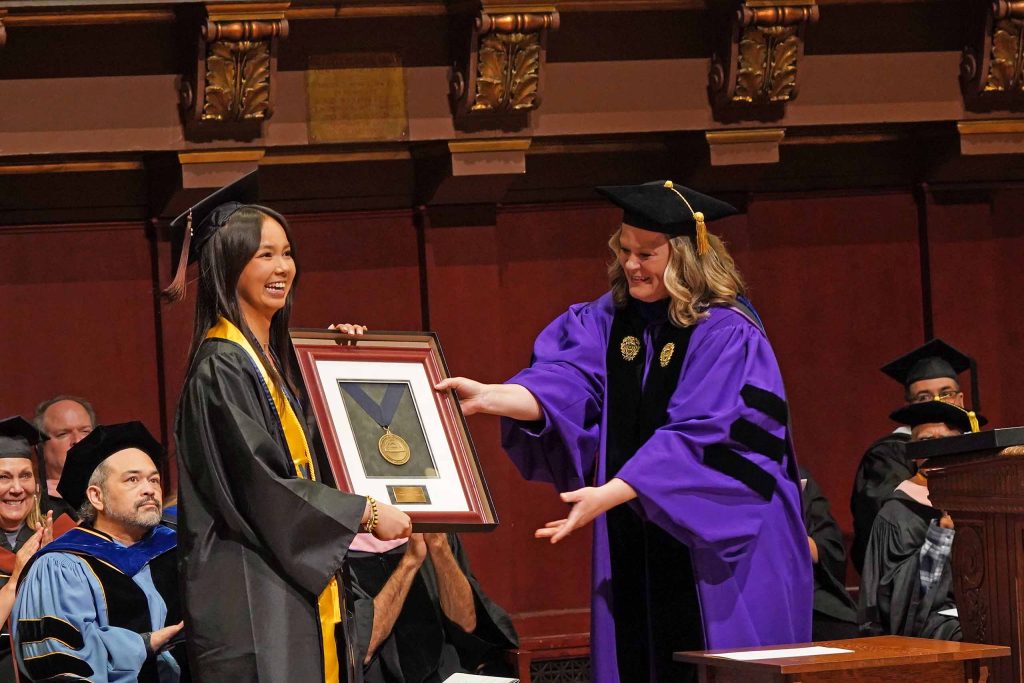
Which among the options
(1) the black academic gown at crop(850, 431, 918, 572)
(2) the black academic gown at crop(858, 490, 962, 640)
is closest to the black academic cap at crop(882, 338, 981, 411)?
(1) the black academic gown at crop(850, 431, 918, 572)

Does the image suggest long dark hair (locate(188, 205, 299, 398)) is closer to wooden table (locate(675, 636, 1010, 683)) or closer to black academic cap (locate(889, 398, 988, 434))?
wooden table (locate(675, 636, 1010, 683))

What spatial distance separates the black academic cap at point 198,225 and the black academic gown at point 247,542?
32 centimetres

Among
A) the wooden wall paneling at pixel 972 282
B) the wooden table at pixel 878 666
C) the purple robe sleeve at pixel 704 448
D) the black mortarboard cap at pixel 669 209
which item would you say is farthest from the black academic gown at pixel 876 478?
the wooden table at pixel 878 666

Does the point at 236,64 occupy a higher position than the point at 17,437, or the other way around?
the point at 236,64

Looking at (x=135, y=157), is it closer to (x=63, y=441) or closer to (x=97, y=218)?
(x=97, y=218)

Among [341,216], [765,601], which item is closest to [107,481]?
[341,216]

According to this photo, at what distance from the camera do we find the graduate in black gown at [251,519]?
3.73 meters

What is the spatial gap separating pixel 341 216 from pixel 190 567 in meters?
2.78

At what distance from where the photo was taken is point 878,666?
374 centimetres

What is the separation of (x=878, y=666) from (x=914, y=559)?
2.26 m

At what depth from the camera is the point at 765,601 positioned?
440 centimetres

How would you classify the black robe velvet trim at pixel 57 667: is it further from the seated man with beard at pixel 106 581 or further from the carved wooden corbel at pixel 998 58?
the carved wooden corbel at pixel 998 58

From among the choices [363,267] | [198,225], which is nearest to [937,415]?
[363,267]

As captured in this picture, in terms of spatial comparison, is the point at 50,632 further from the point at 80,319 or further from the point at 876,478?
the point at 876,478
